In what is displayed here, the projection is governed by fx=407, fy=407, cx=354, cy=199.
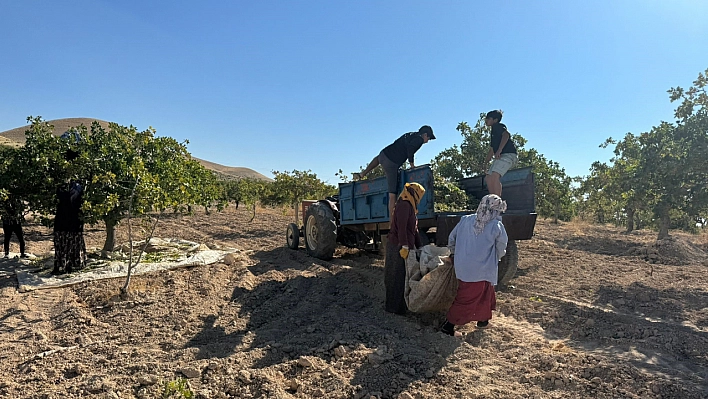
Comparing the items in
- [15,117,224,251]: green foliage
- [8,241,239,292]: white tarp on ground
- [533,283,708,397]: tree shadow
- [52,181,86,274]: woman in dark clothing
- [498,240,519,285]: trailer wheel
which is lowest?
[533,283,708,397]: tree shadow

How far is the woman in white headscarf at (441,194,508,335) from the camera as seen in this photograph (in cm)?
388

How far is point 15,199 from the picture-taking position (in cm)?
733

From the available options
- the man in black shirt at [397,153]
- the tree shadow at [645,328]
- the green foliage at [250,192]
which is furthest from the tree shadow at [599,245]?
the green foliage at [250,192]

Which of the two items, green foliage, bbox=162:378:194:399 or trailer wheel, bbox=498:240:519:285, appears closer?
green foliage, bbox=162:378:194:399

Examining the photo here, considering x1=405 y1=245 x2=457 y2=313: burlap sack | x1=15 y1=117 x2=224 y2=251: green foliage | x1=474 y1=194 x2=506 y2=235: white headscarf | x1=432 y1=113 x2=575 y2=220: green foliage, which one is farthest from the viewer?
x1=432 y1=113 x2=575 y2=220: green foliage

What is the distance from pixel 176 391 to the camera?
9.69 feet

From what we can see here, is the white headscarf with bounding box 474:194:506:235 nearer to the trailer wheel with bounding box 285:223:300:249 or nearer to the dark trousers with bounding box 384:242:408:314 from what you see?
the dark trousers with bounding box 384:242:408:314

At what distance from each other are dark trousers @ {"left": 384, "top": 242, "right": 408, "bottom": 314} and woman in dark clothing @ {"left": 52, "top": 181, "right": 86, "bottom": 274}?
5375 millimetres

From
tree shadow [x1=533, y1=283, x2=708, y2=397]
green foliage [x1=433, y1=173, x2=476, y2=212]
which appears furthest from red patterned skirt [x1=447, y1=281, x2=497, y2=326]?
green foliage [x1=433, y1=173, x2=476, y2=212]

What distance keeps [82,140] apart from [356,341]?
6.51 metres

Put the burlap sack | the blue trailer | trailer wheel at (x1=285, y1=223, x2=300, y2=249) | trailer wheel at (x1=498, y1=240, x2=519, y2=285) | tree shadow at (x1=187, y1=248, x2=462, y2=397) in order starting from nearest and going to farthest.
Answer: tree shadow at (x1=187, y1=248, x2=462, y2=397)
the burlap sack
the blue trailer
trailer wheel at (x1=498, y1=240, x2=519, y2=285)
trailer wheel at (x1=285, y1=223, x2=300, y2=249)

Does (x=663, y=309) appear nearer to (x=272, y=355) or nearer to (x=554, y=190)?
(x=272, y=355)

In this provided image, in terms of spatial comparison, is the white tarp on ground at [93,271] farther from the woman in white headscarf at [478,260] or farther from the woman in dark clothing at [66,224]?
the woman in white headscarf at [478,260]

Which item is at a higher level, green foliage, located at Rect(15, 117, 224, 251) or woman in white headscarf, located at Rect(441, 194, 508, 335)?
green foliage, located at Rect(15, 117, 224, 251)
